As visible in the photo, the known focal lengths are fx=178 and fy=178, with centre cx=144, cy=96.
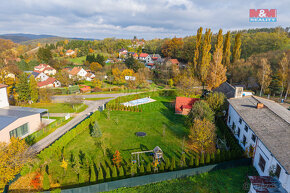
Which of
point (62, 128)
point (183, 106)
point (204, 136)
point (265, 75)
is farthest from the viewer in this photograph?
point (265, 75)

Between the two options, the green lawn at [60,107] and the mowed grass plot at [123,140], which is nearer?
the mowed grass plot at [123,140]

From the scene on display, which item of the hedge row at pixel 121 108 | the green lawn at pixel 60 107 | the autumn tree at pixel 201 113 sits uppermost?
the autumn tree at pixel 201 113

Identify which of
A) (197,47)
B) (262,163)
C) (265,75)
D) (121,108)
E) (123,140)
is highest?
(197,47)

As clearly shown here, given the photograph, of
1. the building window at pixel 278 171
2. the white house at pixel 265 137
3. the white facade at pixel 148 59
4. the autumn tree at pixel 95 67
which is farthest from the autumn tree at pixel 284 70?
the white facade at pixel 148 59

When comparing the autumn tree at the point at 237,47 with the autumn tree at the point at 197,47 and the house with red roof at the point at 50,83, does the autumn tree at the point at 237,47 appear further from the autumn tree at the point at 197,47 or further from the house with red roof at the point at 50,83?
the house with red roof at the point at 50,83

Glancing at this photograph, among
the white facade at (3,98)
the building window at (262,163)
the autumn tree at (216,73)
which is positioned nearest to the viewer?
the building window at (262,163)

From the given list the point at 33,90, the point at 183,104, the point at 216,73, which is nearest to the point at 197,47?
the point at 216,73

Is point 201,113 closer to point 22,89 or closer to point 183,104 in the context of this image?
point 183,104
